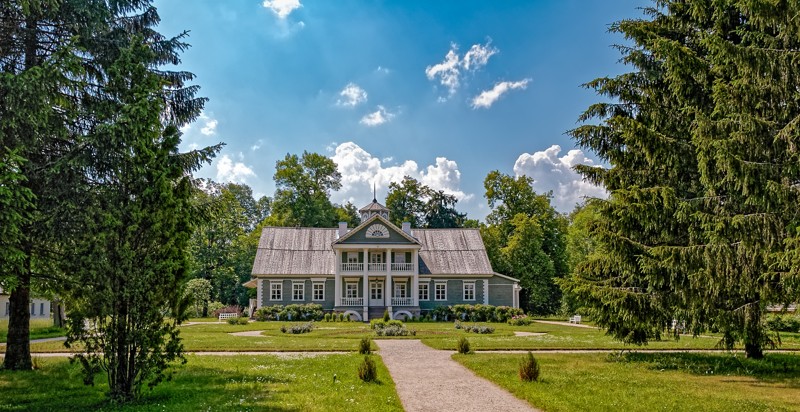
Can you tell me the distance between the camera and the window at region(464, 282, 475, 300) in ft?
134

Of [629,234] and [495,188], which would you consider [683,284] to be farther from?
[495,188]

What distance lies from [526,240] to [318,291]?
1793 cm

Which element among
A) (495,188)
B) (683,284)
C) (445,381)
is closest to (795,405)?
(683,284)

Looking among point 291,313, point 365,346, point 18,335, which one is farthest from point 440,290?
point 18,335

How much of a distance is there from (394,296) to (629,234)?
2915cm

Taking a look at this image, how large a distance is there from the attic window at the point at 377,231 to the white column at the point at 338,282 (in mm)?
2522

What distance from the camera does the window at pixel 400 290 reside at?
1646 inches

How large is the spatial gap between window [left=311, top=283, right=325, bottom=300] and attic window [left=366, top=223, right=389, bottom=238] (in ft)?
16.4

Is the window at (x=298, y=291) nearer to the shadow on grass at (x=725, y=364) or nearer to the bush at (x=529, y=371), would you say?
the shadow on grass at (x=725, y=364)

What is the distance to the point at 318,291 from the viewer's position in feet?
133

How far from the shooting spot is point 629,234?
1355 cm

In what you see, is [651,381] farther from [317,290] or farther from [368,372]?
[317,290]

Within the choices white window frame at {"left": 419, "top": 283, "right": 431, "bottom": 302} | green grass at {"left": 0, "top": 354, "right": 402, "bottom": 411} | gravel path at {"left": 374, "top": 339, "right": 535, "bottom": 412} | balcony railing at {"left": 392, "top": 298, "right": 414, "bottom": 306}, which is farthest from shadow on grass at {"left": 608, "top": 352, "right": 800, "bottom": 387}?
white window frame at {"left": 419, "top": 283, "right": 431, "bottom": 302}

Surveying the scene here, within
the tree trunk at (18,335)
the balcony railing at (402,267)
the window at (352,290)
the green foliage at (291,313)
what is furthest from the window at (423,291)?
the tree trunk at (18,335)
